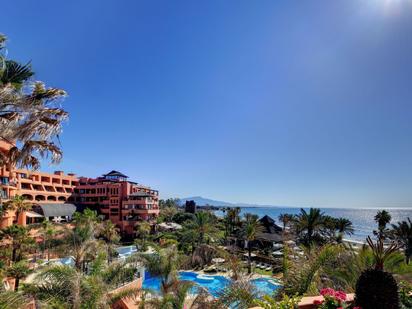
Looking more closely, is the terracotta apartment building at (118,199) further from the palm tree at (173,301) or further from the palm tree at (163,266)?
the palm tree at (173,301)

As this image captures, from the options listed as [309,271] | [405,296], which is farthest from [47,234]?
[405,296]

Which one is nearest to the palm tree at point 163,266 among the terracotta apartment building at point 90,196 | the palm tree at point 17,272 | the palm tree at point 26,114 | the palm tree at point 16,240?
the palm tree at point 26,114

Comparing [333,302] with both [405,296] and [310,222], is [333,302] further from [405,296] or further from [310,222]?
[310,222]

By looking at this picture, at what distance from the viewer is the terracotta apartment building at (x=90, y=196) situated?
4459cm

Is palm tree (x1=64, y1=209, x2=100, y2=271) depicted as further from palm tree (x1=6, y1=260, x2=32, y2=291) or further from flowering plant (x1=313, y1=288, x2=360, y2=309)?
flowering plant (x1=313, y1=288, x2=360, y2=309)

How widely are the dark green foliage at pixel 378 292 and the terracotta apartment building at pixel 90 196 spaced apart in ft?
152

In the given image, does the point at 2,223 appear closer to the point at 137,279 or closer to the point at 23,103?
the point at 137,279

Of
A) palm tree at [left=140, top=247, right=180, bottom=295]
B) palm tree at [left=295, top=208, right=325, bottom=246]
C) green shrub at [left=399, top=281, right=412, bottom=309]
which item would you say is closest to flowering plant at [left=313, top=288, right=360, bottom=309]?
green shrub at [left=399, top=281, right=412, bottom=309]

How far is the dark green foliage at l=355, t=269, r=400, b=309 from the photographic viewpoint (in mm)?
3807

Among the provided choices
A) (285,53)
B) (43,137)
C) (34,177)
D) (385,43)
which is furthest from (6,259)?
(34,177)

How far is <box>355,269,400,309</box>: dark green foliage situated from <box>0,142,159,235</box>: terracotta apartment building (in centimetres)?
4629

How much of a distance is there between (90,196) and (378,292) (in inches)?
2232

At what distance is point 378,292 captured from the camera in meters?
3.83

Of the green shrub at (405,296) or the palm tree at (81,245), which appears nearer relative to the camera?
the green shrub at (405,296)
